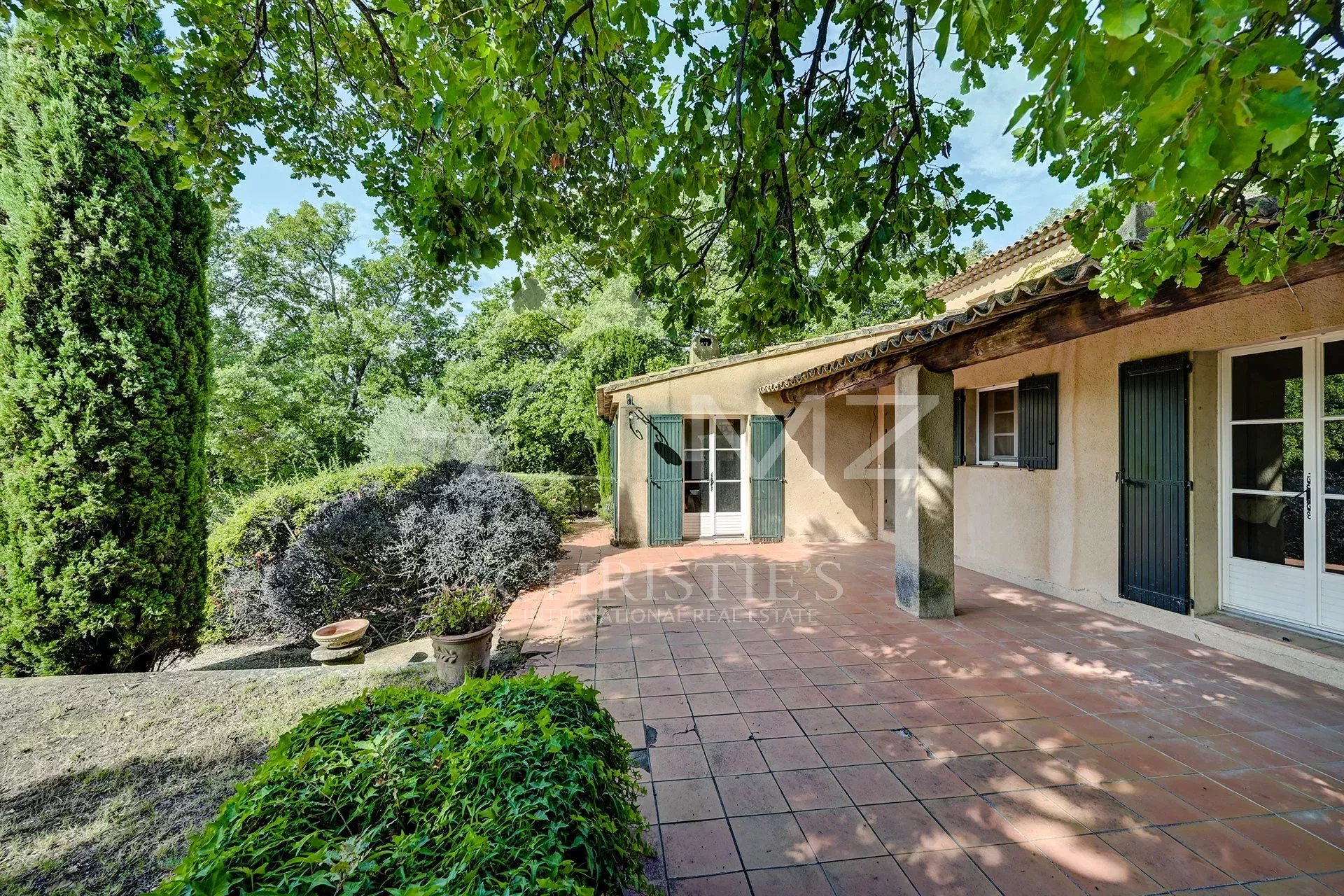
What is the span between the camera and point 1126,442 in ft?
14.5

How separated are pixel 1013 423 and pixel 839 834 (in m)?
5.34

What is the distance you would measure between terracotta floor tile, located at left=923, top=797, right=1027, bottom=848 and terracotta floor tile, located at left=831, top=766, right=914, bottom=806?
0.45ft

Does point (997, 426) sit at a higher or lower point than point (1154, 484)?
higher

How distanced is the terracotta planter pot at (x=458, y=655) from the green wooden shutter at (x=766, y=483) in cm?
537

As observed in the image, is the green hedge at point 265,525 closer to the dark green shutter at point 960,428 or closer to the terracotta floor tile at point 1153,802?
the dark green shutter at point 960,428

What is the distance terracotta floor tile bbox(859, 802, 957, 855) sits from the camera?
6.72 feet

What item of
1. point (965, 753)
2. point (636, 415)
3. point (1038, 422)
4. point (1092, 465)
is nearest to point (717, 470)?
point (636, 415)

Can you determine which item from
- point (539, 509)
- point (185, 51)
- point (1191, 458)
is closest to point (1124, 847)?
point (1191, 458)

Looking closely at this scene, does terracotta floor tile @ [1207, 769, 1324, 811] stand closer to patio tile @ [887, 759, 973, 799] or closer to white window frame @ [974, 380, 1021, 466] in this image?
patio tile @ [887, 759, 973, 799]

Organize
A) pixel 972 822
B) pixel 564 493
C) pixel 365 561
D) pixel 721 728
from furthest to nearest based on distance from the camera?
1. pixel 564 493
2. pixel 365 561
3. pixel 721 728
4. pixel 972 822

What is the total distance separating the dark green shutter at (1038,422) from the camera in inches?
200

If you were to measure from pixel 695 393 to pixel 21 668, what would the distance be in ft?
23.8

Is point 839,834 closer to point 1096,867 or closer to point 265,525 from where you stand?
point 1096,867

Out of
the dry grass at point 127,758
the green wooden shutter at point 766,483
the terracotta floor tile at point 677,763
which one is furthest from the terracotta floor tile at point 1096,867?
the green wooden shutter at point 766,483
